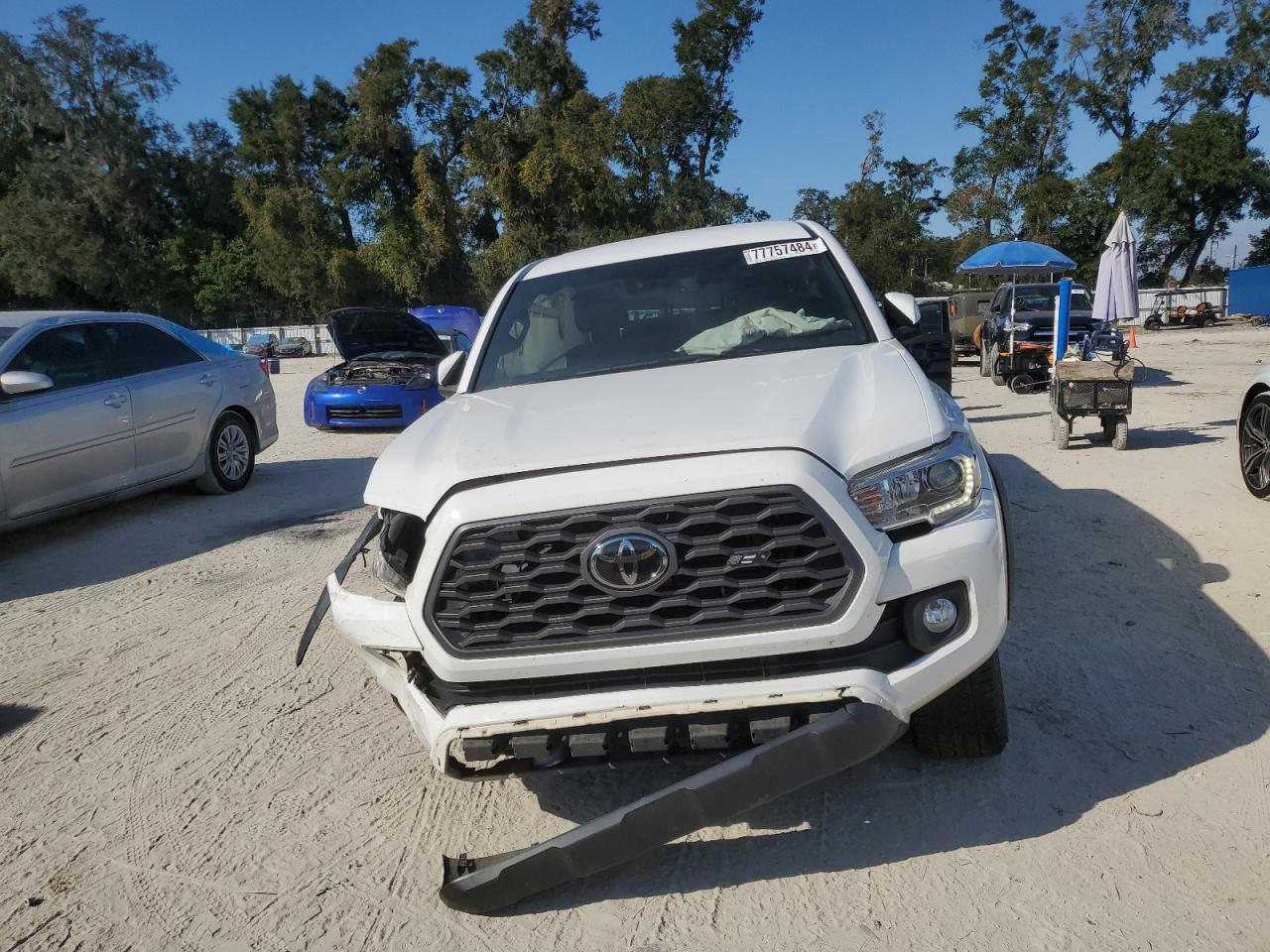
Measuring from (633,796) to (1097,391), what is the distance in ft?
24.1

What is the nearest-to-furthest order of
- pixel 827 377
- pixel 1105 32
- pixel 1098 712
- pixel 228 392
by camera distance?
pixel 827 377
pixel 1098 712
pixel 228 392
pixel 1105 32

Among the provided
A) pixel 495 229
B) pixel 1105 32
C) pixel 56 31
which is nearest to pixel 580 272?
pixel 495 229

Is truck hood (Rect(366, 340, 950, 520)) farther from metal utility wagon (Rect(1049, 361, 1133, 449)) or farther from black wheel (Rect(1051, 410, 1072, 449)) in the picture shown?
black wheel (Rect(1051, 410, 1072, 449))

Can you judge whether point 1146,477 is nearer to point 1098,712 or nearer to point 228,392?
point 1098,712

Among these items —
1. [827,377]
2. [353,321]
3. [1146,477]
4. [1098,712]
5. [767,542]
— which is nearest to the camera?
[767,542]

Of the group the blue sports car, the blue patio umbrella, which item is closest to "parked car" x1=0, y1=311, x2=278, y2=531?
the blue sports car

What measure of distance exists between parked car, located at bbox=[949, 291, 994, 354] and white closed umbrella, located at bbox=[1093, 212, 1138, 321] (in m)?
10.2

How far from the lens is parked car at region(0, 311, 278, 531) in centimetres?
602

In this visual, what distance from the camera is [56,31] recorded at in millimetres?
46156

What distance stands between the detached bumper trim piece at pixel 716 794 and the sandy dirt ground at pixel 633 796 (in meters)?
0.24

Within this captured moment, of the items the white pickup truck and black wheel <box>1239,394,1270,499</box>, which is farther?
black wheel <box>1239,394,1270,499</box>

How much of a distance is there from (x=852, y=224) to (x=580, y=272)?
1795 inches

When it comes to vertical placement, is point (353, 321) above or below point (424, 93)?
below

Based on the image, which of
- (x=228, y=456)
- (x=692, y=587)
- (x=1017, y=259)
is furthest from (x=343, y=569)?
(x=1017, y=259)
